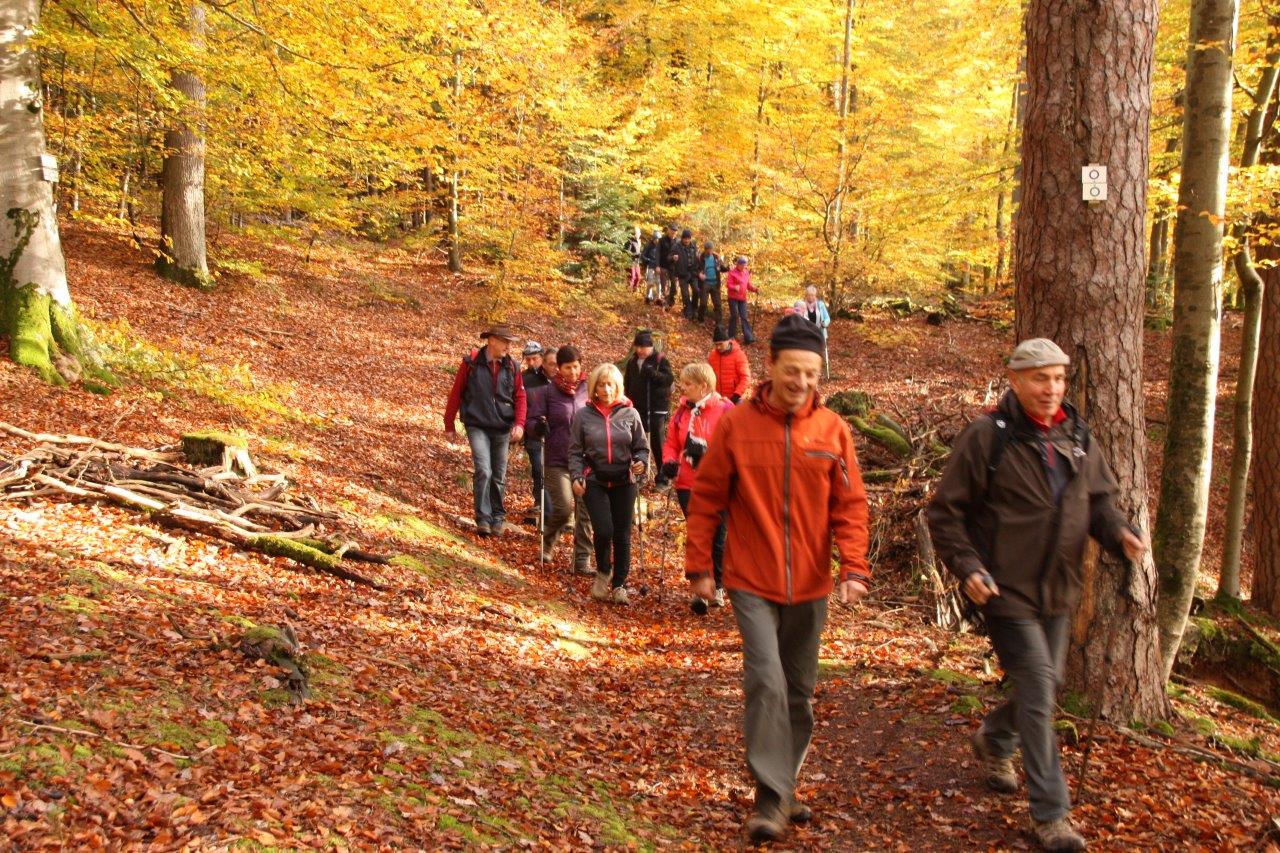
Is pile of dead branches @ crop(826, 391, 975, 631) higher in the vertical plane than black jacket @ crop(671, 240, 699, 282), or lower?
lower

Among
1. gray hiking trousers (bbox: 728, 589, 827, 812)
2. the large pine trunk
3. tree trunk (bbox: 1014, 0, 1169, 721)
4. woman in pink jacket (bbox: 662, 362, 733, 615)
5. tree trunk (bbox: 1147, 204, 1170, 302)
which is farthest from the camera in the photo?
tree trunk (bbox: 1147, 204, 1170, 302)

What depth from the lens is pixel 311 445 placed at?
10.9 meters

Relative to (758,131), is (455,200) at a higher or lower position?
lower

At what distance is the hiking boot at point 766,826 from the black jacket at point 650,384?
7910 mm

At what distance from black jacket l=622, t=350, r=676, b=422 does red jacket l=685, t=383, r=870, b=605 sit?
750cm

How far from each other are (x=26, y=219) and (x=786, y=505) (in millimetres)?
9327

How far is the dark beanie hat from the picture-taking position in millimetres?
4090

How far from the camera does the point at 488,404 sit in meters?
9.78

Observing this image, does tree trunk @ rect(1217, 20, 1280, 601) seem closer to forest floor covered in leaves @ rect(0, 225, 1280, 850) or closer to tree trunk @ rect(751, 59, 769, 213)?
forest floor covered in leaves @ rect(0, 225, 1280, 850)

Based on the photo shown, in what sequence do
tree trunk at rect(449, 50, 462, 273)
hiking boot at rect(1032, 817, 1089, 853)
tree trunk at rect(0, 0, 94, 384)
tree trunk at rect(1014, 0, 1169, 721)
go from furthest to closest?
tree trunk at rect(449, 50, 462, 273)
tree trunk at rect(0, 0, 94, 384)
tree trunk at rect(1014, 0, 1169, 721)
hiking boot at rect(1032, 817, 1089, 853)

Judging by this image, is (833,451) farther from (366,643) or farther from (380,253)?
(380,253)

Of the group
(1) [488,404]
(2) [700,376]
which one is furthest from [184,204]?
(2) [700,376]

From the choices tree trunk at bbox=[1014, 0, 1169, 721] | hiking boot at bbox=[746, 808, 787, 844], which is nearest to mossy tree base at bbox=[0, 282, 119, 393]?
hiking boot at bbox=[746, 808, 787, 844]

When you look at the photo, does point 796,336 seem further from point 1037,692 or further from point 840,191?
point 840,191
